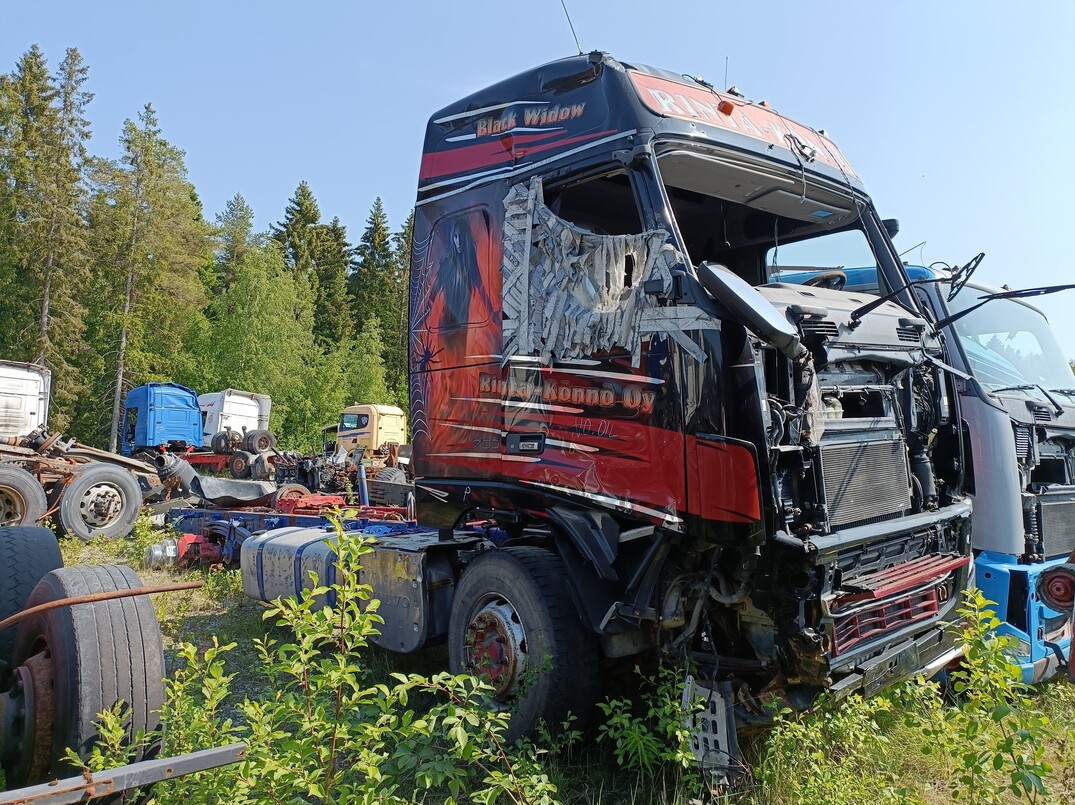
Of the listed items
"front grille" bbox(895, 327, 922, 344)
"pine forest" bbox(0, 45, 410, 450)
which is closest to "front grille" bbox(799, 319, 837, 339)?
"front grille" bbox(895, 327, 922, 344)

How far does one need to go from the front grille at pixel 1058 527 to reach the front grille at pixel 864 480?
6.01ft

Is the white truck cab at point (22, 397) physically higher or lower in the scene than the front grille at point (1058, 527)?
higher

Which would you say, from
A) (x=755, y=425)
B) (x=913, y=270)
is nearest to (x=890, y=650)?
(x=755, y=425)

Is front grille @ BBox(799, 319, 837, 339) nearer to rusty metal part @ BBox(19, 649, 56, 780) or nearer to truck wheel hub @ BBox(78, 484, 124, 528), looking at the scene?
rusty metal part @ BBox(19, 649, 56, 780)

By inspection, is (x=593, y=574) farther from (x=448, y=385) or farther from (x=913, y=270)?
(x=913, y=270)

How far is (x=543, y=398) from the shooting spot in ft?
13.2

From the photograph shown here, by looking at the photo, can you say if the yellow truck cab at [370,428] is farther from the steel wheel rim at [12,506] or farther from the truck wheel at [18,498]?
the steel wheel rim at [12,506]

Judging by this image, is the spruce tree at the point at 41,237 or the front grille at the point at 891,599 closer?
the front grille at the point at 891,599

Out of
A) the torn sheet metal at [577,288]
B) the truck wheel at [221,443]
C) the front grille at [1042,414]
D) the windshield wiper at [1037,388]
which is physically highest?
the torn sheet metal at [577,288]

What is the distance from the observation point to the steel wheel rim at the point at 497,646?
3908 mm

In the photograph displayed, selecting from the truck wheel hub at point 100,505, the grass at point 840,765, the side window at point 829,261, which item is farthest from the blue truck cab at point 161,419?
the side window at point 829,261

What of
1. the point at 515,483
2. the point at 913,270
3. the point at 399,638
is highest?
the point at 913,270

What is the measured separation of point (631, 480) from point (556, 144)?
→ 6.32 ft

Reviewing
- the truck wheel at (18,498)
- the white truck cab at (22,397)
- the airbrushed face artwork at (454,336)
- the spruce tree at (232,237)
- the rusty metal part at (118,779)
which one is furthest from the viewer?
the spruce tree at (232,237)
